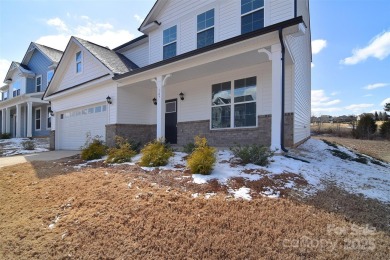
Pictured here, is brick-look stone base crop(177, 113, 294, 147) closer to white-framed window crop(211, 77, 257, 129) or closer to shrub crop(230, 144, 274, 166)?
white-framed window crop(211, 77, 257, 129)

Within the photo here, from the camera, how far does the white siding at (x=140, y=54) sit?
1404cm

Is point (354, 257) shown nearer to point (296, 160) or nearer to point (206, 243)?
point (206, 243)

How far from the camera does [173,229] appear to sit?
3.35 m

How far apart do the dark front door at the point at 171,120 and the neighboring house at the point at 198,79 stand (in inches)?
2.0

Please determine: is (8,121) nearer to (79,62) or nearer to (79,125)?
(79,125)

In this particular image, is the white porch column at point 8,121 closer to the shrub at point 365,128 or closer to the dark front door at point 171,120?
the dark front door at point 171,120

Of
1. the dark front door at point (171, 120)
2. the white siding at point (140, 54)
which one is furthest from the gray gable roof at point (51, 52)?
the dark front door at point (171, 120)

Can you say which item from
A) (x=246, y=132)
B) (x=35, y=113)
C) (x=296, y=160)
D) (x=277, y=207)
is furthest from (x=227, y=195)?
(x=35, y=113)

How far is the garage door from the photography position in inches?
502

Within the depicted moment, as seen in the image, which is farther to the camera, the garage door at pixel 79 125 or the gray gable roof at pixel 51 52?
the gray gable roof at pixel 51 52

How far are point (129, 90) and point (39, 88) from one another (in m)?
16.3

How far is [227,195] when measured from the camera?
163 inches

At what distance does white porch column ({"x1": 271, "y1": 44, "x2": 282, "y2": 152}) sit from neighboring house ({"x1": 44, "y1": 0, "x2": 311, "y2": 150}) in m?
0.03

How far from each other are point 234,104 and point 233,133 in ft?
3.83
